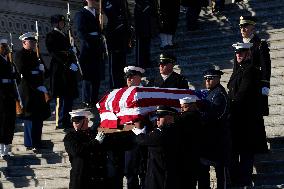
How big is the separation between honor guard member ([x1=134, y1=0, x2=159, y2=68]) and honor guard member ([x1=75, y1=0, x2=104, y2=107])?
111 centimetres

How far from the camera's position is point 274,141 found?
12555mm

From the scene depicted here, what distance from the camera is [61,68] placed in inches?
587

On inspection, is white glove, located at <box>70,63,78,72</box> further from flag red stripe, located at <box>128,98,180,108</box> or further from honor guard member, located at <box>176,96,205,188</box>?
honor guard member, located at <box>176,96,205,188</box>

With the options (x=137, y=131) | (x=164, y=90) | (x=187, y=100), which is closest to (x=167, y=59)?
(x=164, y=90)

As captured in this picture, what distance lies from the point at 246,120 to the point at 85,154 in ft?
7.72

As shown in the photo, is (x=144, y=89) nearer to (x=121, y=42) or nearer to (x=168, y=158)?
(x=168, y=158)

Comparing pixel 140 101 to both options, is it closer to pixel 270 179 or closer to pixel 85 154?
pixel 85 154

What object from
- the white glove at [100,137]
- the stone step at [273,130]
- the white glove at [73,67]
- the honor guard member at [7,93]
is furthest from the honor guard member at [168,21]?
the white glove at [100,137]

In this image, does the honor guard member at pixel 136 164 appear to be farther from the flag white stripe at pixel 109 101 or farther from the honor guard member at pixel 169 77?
the honor guard member at pixel 169 77

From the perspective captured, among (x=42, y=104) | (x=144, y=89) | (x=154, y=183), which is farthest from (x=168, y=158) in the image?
(x=42, y=104)

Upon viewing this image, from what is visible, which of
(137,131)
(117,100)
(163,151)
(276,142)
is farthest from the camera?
(276,142)

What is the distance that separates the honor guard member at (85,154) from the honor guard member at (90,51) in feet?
12.9

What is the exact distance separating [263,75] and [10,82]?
14.0ft

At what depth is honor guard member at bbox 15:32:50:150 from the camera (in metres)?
14.0
